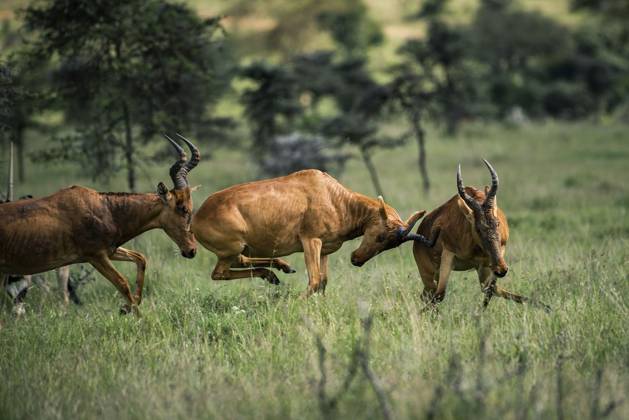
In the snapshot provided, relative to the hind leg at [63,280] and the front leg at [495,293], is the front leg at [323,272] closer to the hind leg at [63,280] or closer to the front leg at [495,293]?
the front leg at [495,293]

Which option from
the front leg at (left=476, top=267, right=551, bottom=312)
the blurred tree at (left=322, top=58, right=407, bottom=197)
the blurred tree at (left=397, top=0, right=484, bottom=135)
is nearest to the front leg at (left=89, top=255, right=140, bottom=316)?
the front leg at (left=476, top=267, right=551, bottom=312)

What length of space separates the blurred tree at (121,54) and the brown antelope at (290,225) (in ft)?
19.7

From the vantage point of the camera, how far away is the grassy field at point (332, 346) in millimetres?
5426

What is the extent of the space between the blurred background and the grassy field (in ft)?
12.5

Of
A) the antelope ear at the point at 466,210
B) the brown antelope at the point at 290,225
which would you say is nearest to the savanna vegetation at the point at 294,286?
the brown antelope at the point at 290,225

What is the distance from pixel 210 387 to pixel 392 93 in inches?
619

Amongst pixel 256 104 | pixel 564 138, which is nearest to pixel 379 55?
pixel 564 138

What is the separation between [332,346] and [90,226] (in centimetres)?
336

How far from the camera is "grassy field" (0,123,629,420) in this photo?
17.8 ft

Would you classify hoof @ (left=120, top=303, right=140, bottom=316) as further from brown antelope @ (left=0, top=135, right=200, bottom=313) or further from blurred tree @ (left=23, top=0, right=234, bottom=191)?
blurred tree @ (left=23, top=0, right=234, bottom=191)

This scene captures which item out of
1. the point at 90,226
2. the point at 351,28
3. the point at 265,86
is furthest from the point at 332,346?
the point at 351,28

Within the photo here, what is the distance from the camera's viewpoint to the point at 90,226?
8.53 m

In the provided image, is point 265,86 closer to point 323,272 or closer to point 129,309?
point 323,272

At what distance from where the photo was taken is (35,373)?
6547 mm
